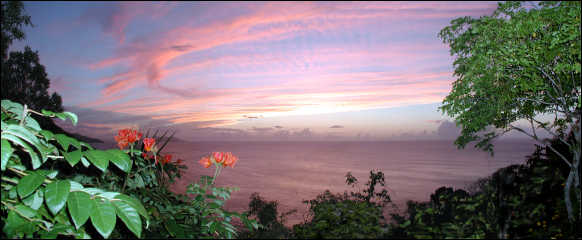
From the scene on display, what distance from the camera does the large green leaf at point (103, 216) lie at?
70 cm

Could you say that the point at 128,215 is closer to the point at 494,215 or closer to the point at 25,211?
the point at 25,211

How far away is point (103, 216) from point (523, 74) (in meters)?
3.36

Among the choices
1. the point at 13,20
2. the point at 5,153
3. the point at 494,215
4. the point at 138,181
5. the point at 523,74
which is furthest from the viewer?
the point at 13,20

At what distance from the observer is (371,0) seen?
3.76 meters

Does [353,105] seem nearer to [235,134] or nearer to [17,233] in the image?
[235,134]

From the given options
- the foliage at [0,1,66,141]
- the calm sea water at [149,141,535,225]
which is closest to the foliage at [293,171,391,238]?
the calm sea water at [149,141,535,225]

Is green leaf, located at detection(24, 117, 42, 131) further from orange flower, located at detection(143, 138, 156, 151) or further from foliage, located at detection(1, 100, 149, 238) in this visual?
orange flower, located at detection(143, 138, 156, 151)

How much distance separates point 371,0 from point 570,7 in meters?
1.88

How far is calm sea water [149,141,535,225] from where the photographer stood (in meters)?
4.25

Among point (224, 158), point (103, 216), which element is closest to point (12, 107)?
point (103, 216)

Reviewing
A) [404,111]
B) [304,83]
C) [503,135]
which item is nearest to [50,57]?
[304,83]

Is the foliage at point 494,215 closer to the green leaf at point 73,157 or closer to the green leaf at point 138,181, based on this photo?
the green leaf at point 138,181

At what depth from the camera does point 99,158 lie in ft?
2.61

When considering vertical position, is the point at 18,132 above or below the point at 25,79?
below
